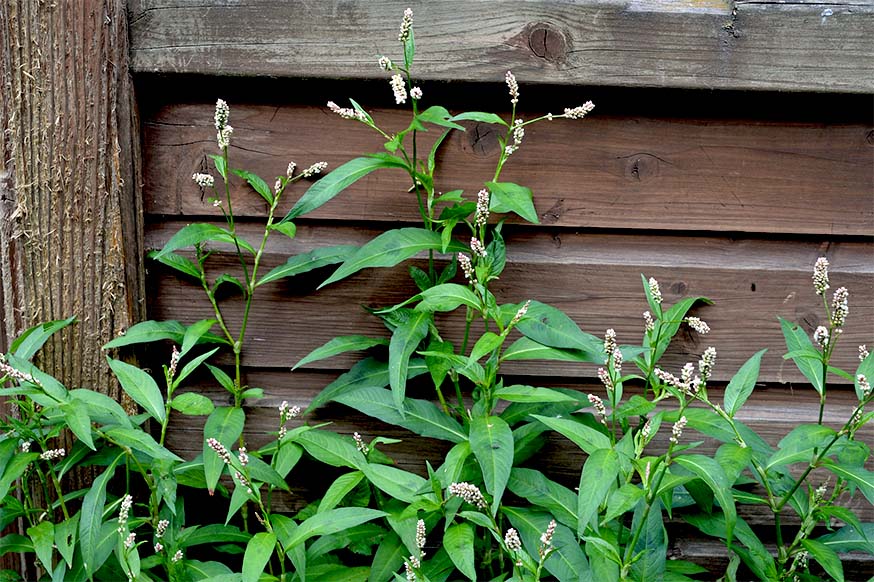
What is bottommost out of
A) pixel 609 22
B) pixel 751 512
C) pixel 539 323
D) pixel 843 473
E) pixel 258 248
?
pixel 751 512

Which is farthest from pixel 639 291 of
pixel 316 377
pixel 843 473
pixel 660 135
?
pixel 316 377

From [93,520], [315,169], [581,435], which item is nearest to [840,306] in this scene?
[581,435]

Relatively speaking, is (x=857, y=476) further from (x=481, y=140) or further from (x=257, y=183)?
(x=257, y=183)

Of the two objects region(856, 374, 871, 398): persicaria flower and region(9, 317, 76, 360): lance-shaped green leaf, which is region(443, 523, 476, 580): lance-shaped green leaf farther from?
region(9, 317, 76, 360): lance-shaped green leaf

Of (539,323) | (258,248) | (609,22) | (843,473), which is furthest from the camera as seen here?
(258,248)

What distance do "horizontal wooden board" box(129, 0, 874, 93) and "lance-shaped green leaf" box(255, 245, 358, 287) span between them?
0.40 metres

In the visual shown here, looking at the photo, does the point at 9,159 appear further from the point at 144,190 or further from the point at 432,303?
the point at 432,303

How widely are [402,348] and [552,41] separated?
2.55 feet

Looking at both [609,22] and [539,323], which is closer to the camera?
[539,323]

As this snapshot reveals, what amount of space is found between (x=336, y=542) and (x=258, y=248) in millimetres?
713

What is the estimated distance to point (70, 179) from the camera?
1684mm

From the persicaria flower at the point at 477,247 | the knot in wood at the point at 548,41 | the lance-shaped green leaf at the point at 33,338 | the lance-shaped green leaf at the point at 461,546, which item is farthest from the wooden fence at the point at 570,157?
the lance-shaped green leaf at the point at 461,546

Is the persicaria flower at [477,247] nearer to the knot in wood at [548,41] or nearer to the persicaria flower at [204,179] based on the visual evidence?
the knot in wood at [548,41]

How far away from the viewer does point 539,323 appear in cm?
160
